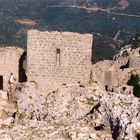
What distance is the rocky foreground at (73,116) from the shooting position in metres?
23.9

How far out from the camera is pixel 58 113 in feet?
88.8

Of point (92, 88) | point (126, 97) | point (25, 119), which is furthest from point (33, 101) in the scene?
point (126, 97)

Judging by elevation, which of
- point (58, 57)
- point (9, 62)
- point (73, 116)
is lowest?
point (73, 116)

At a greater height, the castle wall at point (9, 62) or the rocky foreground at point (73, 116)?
the castle wall at point (9, 62)

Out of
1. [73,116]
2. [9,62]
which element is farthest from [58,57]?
[9,62]

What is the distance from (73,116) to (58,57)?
12.3 ft

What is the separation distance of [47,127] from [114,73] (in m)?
15.7

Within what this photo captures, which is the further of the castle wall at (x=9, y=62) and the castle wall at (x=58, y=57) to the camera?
the castle wall at (x=9, y=62)

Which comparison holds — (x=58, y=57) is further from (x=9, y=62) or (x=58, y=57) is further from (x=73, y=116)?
(x=9, y=62)

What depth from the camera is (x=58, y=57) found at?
28594mm

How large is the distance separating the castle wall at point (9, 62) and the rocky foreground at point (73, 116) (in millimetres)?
2193

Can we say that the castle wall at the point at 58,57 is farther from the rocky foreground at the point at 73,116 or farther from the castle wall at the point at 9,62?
the castle wall at the point at 9,62

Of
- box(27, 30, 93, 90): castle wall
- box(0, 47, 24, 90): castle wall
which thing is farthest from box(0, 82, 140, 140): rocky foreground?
box(0, 47, 24, 90): castle wall

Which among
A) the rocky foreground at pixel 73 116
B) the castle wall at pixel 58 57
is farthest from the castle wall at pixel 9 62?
the castle wall at pixel 58 57
